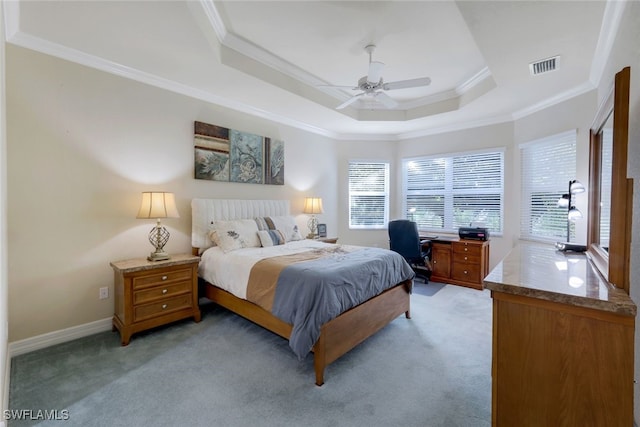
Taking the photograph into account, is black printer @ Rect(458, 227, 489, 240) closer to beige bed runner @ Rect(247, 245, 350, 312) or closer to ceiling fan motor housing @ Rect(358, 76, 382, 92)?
ceiling fan motor housing @ Rect(358, 76, 382, 92)

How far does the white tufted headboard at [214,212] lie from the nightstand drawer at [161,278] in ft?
1.78

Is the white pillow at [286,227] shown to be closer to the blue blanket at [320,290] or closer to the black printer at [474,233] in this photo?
the blue blanket at [320,290]

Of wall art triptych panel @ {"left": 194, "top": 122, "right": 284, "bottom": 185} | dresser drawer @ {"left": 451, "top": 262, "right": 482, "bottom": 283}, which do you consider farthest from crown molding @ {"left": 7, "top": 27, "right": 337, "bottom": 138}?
dresser drawer @ {"left": 451, "top": 262, "right": 482, "bottom": 283}

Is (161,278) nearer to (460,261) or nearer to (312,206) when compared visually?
(312,206)

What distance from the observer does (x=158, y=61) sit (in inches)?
107

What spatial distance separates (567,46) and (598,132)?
39.5 inches

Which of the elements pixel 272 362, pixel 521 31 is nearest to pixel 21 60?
pixel 272 362

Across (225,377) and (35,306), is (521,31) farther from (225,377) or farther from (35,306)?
(35,306)

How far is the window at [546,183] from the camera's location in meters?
3.45

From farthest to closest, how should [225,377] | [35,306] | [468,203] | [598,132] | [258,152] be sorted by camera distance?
[468,203], [258,152], [35,306], [225,377], [598,132]

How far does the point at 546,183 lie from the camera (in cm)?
374

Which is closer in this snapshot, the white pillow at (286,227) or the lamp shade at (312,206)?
the white pillow at (286,227)

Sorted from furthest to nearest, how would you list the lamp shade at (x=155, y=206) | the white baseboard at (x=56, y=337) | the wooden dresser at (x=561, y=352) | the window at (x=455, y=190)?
the window at (x=455, y=190)
the lamp shade at (x=155, y=206)
the white baseboard at (x=56, y=337)
the wooden dresser at (x=561, y=352)

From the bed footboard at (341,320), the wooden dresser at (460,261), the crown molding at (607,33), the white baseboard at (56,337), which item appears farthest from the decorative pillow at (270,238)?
the crown molding at (607,33)
